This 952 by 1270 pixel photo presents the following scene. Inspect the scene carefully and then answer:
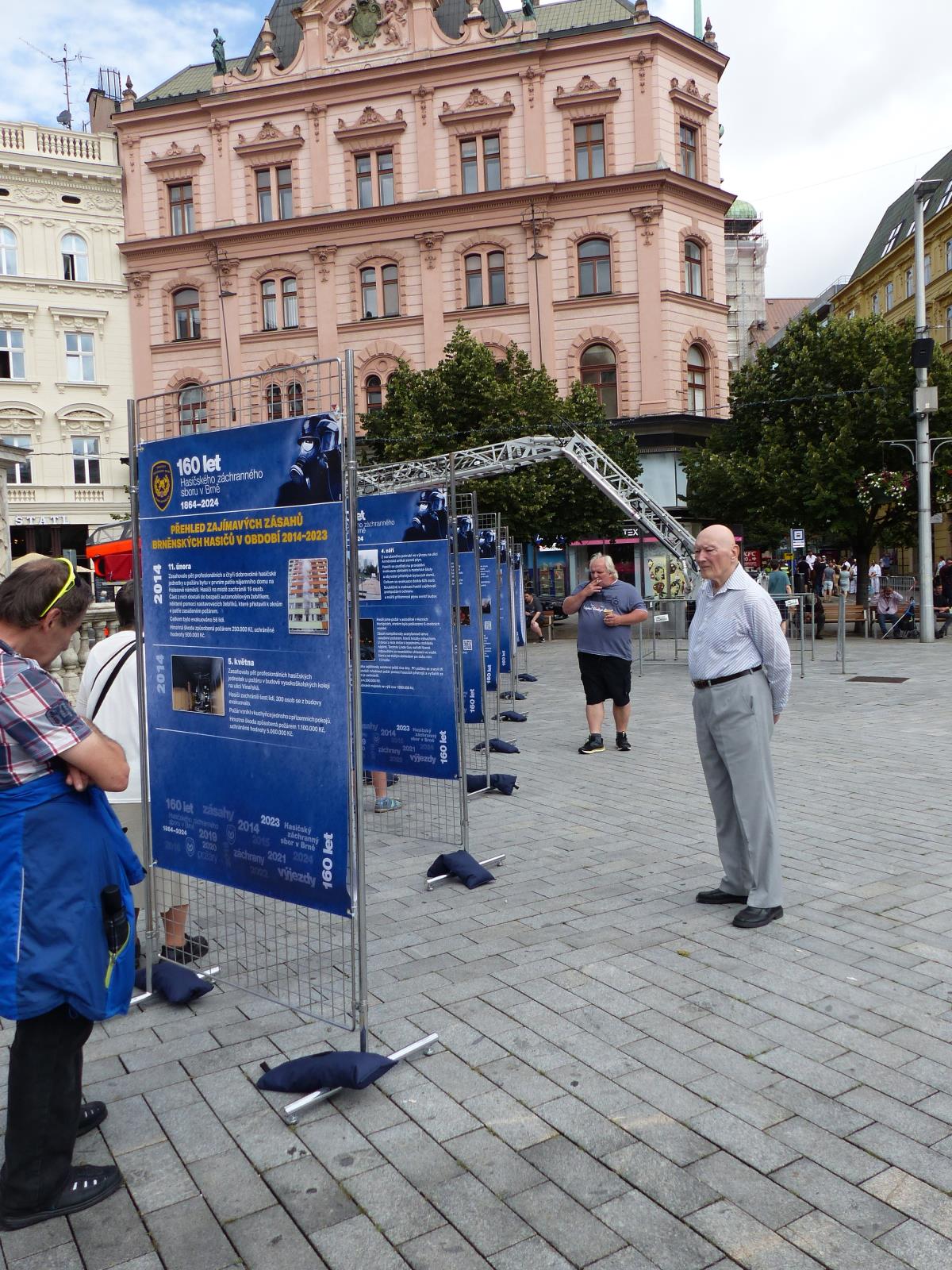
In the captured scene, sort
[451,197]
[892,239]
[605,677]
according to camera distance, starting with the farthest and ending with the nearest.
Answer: [892,239] < [451,197] < [605,677]

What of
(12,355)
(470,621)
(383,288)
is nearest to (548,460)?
(470,621)

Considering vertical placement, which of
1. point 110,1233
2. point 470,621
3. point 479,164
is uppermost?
point 479,164

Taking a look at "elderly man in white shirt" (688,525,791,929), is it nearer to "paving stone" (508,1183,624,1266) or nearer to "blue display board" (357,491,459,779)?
"blue display board" (357,491,459,779)

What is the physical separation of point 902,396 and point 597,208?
14.4 metres

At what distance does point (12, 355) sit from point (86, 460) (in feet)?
15.5

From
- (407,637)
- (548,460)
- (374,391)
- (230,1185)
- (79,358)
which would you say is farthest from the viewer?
(79,358)

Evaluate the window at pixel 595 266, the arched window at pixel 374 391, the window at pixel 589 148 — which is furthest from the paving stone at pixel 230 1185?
the window at pixel 589 148

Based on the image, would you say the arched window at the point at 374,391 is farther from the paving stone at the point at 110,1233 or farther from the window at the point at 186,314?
the paving stone at the point at 110,1233

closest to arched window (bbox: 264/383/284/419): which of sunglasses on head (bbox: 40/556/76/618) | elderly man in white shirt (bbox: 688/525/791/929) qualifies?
sunglasses on head (bbox: 40/556/76/618)

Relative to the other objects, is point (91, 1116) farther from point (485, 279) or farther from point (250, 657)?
point (485, 279)

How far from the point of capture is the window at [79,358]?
131 ft

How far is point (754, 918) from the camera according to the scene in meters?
5.16

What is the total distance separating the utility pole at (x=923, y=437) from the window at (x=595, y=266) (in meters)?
14.9

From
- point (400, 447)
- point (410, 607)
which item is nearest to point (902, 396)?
point (400, 447)
